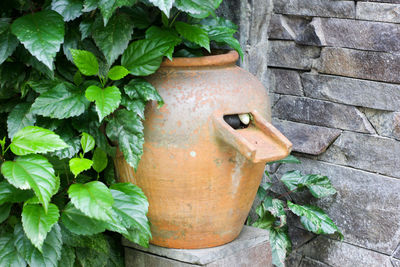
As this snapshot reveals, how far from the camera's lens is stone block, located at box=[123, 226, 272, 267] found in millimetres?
1798

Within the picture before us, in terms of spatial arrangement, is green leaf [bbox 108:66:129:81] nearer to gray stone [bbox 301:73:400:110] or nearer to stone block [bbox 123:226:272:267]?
stone block [bbox 123:226:272:267]

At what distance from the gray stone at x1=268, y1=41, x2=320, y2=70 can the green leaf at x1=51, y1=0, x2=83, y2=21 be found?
0.88 m

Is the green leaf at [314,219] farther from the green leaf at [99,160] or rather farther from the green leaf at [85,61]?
the green leaf at [85,61]

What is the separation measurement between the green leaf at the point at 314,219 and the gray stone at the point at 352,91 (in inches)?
16.5

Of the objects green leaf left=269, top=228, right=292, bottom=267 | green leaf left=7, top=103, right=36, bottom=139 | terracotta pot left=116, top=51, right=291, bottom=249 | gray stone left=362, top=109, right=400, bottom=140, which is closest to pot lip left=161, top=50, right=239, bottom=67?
terracotta pot left=116, top=51, right=291, bottom=249

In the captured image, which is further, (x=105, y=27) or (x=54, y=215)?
(x=105, y=27)

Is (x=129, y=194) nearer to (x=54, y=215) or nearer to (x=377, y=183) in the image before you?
(x=54, y=215)

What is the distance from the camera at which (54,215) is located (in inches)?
58.4

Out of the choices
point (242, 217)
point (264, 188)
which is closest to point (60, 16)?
point (242, 217)

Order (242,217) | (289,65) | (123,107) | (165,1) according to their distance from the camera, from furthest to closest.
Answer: (289,65) < (242,217) < (123,107) < (165,1)

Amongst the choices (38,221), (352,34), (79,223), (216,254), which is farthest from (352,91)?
(38,221)

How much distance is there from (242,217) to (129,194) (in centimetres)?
41

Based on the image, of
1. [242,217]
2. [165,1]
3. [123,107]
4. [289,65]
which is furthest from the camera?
[289,65]

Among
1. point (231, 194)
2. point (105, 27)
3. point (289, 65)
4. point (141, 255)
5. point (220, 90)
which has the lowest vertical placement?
point (141, 255)
